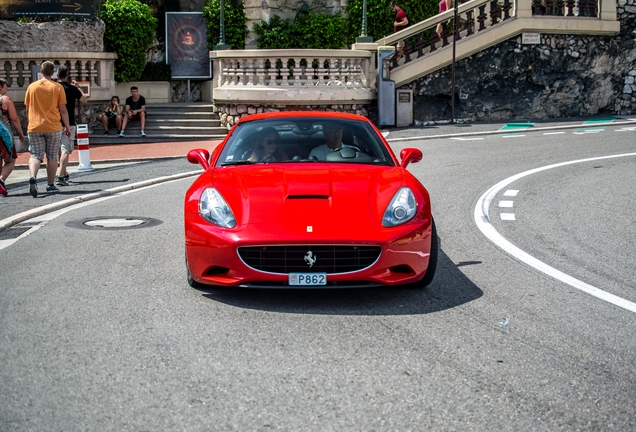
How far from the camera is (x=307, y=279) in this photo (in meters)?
6.44

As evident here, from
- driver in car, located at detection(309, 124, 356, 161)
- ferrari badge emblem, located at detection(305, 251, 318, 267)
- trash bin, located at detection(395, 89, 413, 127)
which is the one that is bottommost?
ferrari badge emblem, located at detection(305, 251, 318, 267)

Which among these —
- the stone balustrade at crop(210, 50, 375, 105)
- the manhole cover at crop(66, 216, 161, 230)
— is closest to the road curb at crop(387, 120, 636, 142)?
the stone balustrade at crop(210, 50, 375, 105)

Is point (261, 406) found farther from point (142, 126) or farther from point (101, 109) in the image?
point (101, 109)

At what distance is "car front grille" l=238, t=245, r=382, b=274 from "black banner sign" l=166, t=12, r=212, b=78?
999 inches

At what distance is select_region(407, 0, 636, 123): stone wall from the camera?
87.2 ft

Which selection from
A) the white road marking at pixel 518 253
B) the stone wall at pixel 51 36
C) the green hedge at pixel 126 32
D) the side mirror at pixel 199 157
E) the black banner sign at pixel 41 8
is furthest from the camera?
the green hedge at pixel 126 32

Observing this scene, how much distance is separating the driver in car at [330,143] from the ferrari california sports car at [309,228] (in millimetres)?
362

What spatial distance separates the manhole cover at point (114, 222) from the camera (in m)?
10.4

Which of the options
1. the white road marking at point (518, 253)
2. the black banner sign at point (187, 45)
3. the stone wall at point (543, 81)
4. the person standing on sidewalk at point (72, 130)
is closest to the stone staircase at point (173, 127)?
the black banner sign at point (187, 45)

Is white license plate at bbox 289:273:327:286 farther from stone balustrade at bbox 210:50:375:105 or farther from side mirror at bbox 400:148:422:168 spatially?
stone balustrade at bbox 210:50:375:105

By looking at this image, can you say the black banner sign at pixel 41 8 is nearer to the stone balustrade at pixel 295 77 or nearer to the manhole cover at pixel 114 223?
the stone balustrade at pixel 295 77

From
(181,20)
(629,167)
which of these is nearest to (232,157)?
(629,167)

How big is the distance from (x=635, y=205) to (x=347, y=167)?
578 cm

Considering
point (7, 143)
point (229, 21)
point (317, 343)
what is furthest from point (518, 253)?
point (229, 21)
